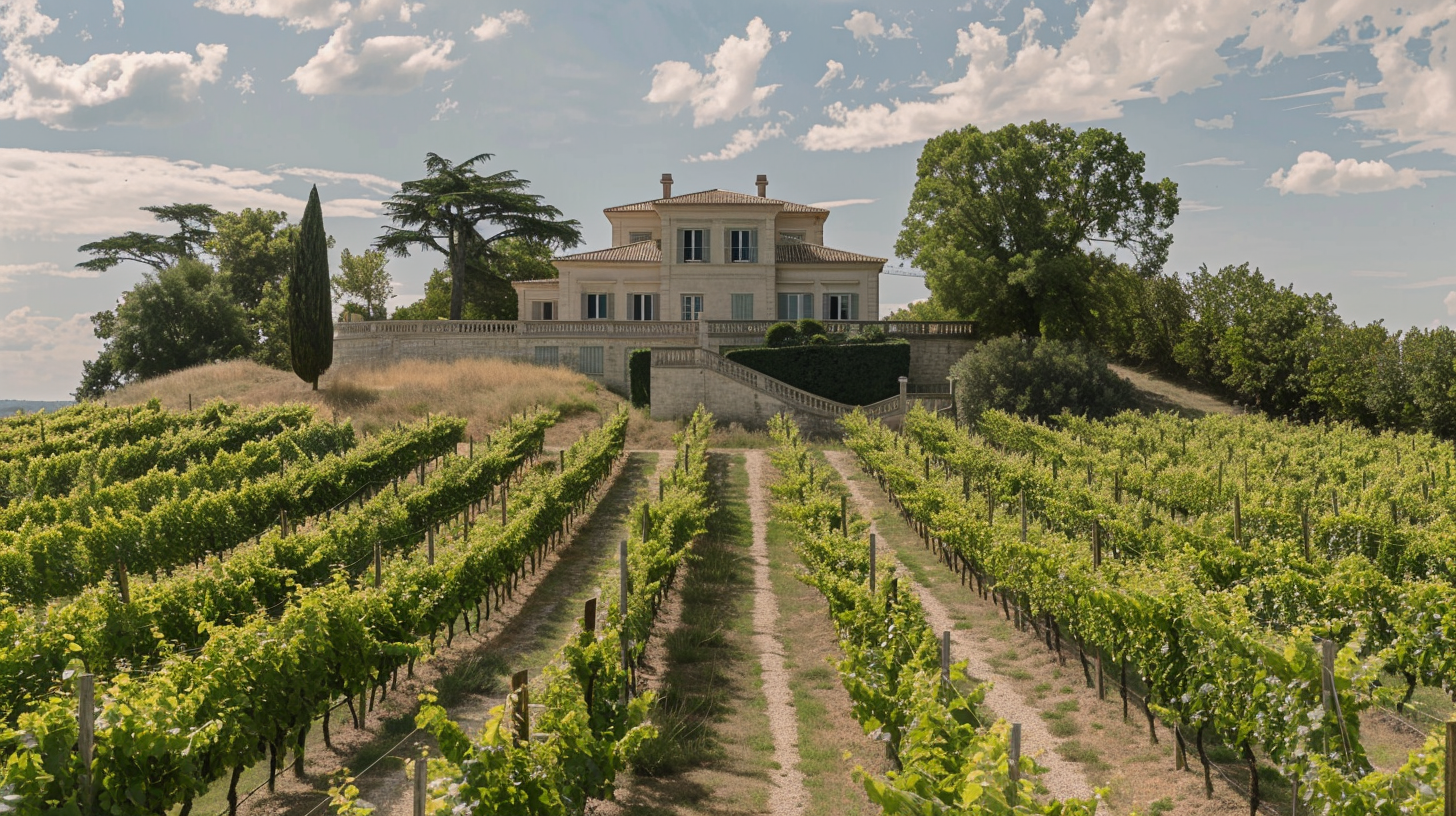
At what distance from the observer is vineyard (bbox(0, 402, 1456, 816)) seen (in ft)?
21.2

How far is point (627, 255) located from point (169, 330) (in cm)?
2257

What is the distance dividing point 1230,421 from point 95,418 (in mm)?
35042

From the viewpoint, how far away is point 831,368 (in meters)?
35.4

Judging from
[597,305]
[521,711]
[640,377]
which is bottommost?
[521,711]

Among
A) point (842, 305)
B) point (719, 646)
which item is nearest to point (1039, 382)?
point (842, 305)

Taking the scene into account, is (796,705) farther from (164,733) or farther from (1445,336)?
(1445,336)

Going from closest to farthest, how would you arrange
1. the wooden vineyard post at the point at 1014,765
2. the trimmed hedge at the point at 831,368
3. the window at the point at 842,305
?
1. the wooden vineyard post at the point at 1014,765
2. the trimmed hedge at the point at 831,368
3. the window at the point at 842,305

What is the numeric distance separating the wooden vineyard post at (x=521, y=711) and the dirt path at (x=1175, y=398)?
34907mm

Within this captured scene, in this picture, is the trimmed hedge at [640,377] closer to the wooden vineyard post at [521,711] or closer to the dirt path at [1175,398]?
the dirt path at [1175,398]

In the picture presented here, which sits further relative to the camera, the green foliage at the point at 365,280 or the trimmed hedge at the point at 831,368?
the green foliage at the point at 365,280

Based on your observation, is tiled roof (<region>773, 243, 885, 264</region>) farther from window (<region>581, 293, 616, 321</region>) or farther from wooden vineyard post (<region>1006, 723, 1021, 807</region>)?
wooden vineyard post (<region>1006, 723, 1021, 807</region>)

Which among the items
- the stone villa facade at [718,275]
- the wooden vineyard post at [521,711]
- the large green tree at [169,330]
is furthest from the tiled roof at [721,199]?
the wooden vineyard post at [521,711]

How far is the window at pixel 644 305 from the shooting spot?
42625 mm

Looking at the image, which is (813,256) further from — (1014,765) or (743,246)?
(1014,765)
